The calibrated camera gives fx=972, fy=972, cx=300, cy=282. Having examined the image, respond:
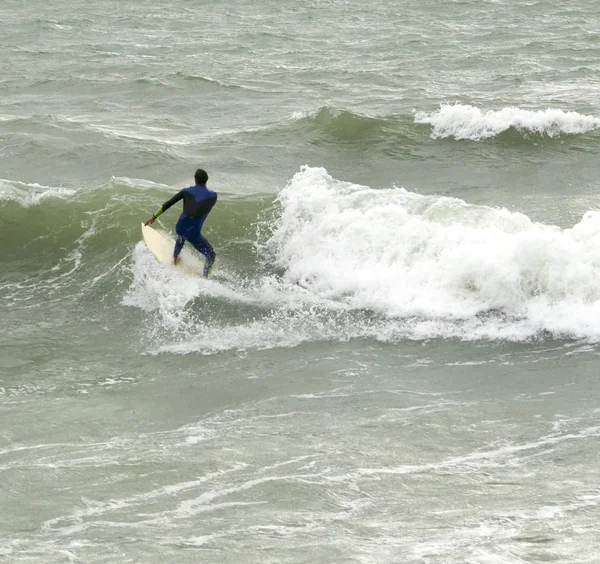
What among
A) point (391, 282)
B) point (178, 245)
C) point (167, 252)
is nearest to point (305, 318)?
point (391, 282)

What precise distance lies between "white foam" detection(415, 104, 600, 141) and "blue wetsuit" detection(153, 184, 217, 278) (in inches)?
312

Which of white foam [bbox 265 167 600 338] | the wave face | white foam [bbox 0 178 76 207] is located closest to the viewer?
the wave face

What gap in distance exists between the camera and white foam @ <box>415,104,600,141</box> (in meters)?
18.8

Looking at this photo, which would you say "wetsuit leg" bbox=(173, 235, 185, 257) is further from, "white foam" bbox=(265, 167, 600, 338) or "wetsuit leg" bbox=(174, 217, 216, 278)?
"white foam" bbox=(265, 167, 600, 338)

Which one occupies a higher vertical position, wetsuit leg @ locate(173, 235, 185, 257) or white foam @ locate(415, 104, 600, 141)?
white foam @ locate(415, 104, 600, 141)

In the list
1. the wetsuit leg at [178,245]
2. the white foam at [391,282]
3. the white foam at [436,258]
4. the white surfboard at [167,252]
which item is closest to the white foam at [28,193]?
the white surfboard at [167,252]

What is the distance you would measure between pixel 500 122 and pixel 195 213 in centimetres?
912

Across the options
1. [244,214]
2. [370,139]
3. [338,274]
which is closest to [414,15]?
[370,139]

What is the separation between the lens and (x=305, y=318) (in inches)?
446

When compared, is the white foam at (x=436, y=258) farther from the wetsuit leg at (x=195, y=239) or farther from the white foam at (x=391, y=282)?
the wetsuit leg at (x=195, y=239)

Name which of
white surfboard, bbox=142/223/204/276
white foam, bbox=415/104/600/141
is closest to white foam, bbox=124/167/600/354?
white surfboard, bbox=142/223/204/276

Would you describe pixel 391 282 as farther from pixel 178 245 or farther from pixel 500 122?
pixel 500 122

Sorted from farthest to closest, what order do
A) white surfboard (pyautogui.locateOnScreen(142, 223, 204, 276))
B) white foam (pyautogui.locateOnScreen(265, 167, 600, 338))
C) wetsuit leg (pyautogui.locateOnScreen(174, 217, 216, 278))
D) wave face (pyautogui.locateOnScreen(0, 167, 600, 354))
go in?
white surfboard (pyautogui.locateOnScreen(142, 223, 204, 276)), wetsuit leg (pyautogui.locateOnScreen(174, 217, 216, 278)), white foam (pyautogui.locateOnScreen(265, 167, 600, 338)), wave face (pyautogui.locateOnScreen(0, 167, 600, 354))

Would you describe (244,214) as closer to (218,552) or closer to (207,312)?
(207,312)
